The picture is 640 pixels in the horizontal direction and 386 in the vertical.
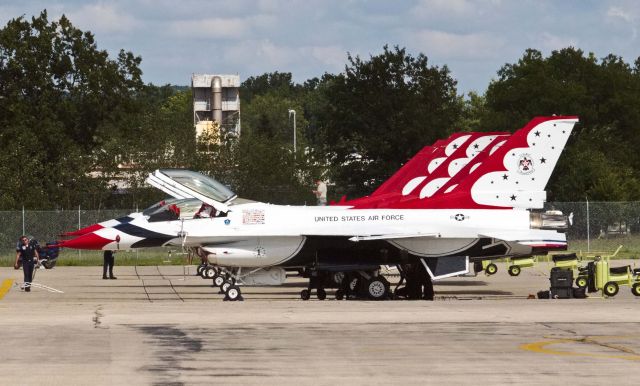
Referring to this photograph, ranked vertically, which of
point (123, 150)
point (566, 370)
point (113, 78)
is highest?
point (113, 78)

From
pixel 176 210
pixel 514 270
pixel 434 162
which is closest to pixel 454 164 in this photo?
pixel 434 162

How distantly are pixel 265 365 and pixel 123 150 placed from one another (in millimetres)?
48747

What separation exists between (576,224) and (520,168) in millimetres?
26035

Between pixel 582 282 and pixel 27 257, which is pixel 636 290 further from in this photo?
pixel 27 257

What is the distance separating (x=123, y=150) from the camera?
64.1 metres

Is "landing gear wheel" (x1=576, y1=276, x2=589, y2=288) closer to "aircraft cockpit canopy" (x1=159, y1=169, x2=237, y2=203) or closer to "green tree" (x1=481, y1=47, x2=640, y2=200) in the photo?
"aircraft cockpit canopy" (x1=159, y1=169, x2=237, y2=203)

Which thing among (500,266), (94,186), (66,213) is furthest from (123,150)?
(500,266)

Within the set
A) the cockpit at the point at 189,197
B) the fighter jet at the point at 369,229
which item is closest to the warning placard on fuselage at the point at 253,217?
the fighter jet at the point at 369,229

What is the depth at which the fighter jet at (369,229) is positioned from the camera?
30.0m

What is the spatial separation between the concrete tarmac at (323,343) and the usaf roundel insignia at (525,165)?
5.17 meters

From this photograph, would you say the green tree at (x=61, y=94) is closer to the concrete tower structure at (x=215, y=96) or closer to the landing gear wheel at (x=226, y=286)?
the landing gear wheel at (x=226, y=286)

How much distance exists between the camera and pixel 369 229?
3019 cm

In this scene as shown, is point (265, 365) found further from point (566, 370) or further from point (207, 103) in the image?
point (207, 103)

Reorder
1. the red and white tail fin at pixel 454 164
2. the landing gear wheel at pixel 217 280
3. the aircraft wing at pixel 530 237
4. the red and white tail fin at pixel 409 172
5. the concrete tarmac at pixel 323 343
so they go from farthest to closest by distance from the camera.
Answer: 1. the red and white tail fin at pixel 409 172
2. the red and white tail fin at pixel 454 164
3. the landing gear wheel at pixel 217 280
4. the aircraft wing at pixel 530 237
5. the concrete tarmac at pixel 323 343
